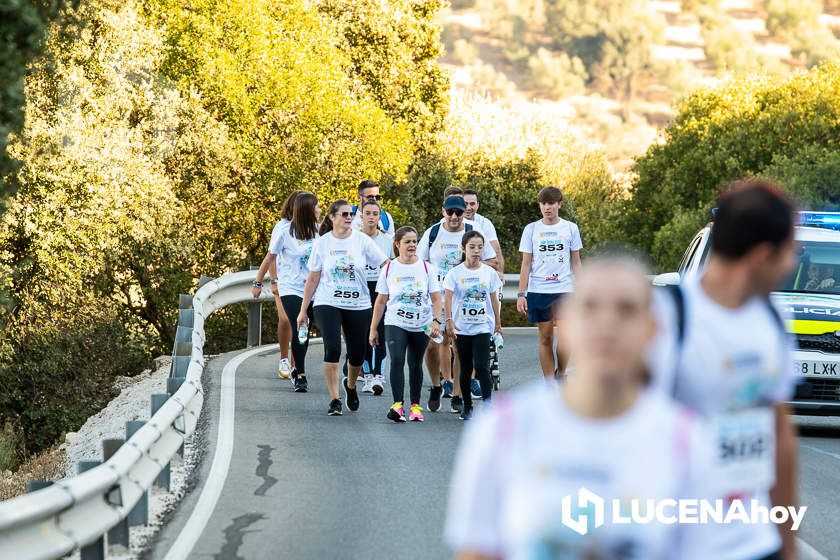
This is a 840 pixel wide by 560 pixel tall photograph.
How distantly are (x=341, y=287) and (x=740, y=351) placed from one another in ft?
30.8

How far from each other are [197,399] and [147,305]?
24.9m

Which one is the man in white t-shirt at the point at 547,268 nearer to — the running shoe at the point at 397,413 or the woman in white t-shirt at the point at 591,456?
the running shoe at the point at 397,413

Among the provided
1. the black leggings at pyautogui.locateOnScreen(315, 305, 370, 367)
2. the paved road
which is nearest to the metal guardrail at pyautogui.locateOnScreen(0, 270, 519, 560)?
the paved road

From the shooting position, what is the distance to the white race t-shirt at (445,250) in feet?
47.8

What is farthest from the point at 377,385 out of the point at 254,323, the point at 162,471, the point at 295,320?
the point at 254,323

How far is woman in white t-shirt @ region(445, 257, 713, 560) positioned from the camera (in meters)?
2.93

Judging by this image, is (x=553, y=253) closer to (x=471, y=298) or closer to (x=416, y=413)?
(x=471, y=298)

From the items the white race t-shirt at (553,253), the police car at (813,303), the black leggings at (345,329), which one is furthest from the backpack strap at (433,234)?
the police car at (813,303)

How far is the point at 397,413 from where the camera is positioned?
13242 millimetres

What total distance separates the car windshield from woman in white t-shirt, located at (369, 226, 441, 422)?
3.22 m

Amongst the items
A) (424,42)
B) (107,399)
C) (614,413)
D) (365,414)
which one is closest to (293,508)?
(365,414)

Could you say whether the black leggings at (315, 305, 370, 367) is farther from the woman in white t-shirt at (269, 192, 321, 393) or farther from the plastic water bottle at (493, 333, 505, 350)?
the woman in white t-shirt at (269, 192, 321, 393)

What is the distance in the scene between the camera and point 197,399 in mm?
10969

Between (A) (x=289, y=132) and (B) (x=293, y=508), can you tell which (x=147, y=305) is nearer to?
(A) (x=289, y=132)
